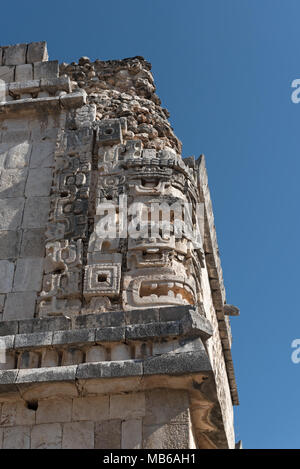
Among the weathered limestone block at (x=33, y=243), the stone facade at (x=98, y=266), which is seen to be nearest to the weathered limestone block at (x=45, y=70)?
the stone facade at (x=98, y=266)

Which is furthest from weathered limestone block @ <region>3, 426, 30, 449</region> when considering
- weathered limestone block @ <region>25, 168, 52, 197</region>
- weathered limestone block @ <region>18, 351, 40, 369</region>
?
weathered limestone block @ <region>25, 168, 52, 197</region>

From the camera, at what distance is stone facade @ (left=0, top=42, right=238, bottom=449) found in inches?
191

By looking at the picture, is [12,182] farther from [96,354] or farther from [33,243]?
[96,354]

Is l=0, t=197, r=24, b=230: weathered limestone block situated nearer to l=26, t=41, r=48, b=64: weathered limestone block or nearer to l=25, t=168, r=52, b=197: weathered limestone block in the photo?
l=25, t=168, r=52, b=197: weathered limestone block

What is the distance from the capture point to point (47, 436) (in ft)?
15.9

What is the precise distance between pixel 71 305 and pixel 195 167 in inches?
115

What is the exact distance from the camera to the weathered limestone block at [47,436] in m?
4.79

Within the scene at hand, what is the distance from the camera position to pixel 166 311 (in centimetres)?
527

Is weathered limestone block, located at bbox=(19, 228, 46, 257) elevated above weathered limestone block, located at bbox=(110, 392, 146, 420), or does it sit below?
above

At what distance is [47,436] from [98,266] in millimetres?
1734

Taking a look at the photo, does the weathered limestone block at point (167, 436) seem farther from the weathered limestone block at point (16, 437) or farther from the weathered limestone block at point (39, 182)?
the weathered limestone block at point (39, 182)
